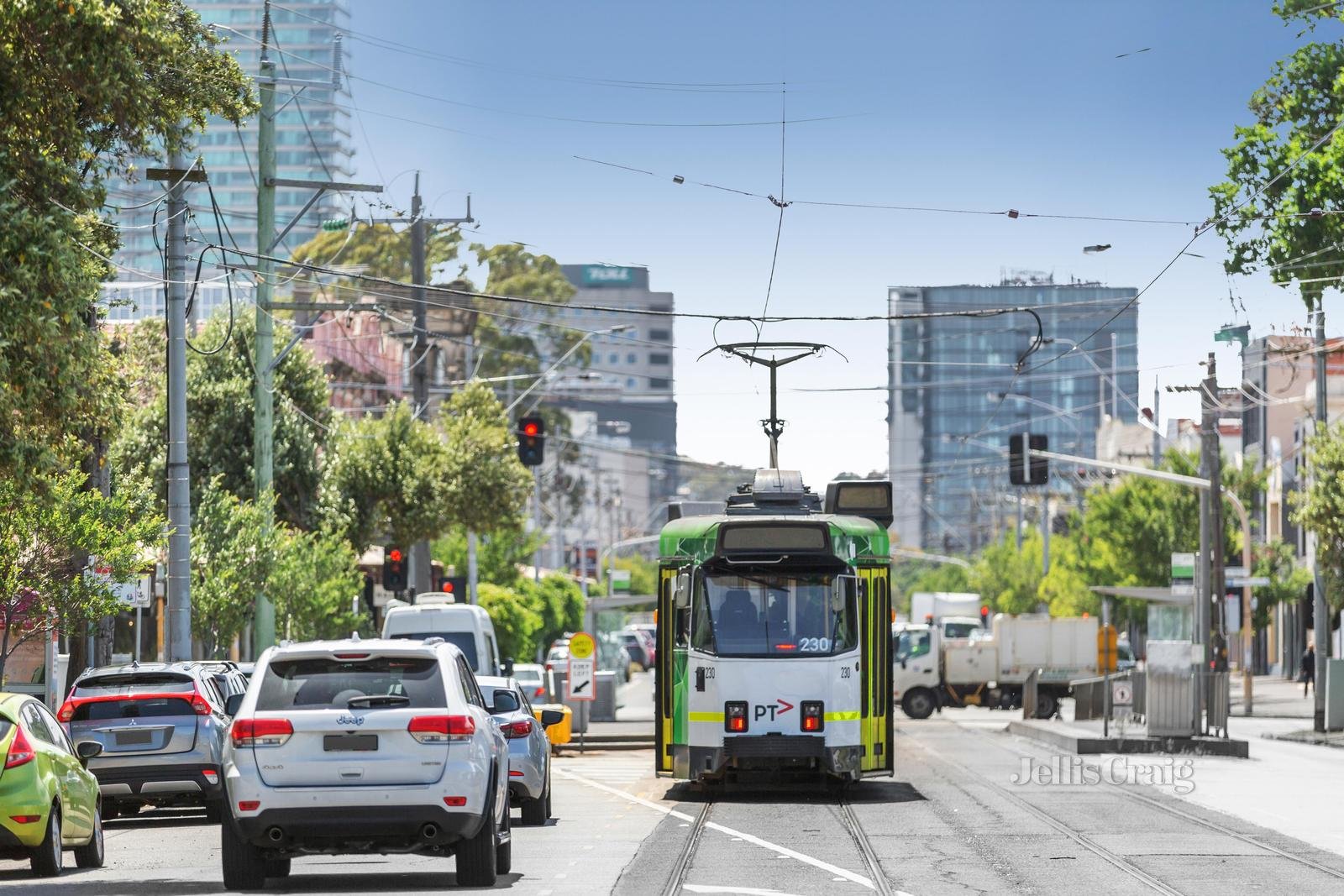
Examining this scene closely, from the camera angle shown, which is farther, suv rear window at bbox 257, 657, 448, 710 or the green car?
the green car

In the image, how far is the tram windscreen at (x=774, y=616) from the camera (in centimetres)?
2472

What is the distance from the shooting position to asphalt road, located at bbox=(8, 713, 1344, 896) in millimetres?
15922

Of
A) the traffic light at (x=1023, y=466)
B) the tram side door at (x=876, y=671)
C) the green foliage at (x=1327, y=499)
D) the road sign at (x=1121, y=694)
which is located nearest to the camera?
the tram side door at (x=876, y=671)

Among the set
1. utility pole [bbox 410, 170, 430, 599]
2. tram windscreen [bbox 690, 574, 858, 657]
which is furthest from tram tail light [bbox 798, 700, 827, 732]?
utility pole [bbox 410, 170, 430, 599]

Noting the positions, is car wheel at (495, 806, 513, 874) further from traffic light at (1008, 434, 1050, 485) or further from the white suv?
traffic light at (1008, 434, 1050, 485)

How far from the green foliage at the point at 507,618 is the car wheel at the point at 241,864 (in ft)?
167

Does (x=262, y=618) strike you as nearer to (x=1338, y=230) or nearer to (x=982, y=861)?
(x=1338, y=230)

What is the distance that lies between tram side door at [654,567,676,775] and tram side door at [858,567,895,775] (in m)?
2.20

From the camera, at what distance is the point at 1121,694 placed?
37.7 m

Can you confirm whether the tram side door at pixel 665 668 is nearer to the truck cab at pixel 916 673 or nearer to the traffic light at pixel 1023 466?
the traffic light at pixel 1023 466

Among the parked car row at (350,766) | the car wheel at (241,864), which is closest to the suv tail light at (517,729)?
the parked car row at (350,766)

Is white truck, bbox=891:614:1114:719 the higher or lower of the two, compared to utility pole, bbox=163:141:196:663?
lower

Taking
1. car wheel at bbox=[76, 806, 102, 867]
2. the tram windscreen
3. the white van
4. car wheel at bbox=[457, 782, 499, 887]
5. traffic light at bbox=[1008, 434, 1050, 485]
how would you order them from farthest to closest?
traffic light at bbox=[1008, 434, 1050, 485] → the white van → the tram windscreen → car wheel at bbox=[76, 806, 102, 867] → car wheel at bbox=[457, 782, 499, 887]

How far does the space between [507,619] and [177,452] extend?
126 feet
